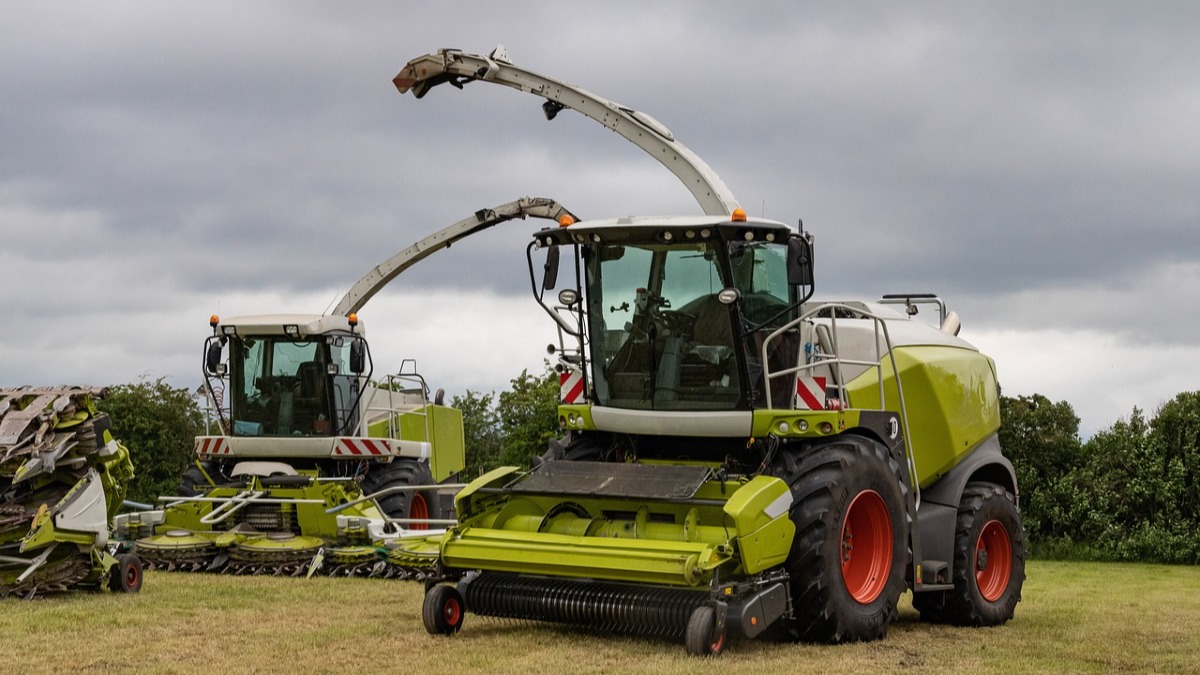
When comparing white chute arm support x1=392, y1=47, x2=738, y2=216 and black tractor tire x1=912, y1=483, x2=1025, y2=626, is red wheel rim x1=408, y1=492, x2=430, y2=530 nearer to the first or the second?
white chute arm support x1=392, y1=47, x2=738, y2=216

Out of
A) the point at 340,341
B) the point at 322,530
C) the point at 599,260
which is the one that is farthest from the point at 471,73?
Answer: the point at 599,260

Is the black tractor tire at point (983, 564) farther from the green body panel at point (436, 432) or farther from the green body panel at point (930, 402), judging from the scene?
the green body panel at point (436, 432)

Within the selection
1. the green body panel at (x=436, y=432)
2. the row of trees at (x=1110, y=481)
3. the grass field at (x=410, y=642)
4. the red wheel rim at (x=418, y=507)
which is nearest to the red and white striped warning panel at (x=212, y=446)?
the green body panel at (x=436, y=432)

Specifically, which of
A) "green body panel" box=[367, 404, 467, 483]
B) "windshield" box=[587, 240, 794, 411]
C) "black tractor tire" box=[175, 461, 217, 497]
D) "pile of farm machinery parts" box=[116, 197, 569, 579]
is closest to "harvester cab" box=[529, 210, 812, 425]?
"windshield" box=[587, 240, 794, 411]

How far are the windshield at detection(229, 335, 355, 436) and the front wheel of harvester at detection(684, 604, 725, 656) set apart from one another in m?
8.73

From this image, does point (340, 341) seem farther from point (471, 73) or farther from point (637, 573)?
point (637, 573)

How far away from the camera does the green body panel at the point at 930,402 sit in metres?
10.4

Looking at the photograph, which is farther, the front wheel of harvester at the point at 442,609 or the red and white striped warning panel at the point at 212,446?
the red and white striped warning panel at the point at 212,446

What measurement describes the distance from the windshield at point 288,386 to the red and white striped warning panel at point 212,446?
0.75 ft

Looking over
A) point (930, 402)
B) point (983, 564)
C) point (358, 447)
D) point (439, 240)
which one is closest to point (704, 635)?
point (930, 402)

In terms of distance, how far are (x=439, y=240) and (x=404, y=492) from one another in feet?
16.2

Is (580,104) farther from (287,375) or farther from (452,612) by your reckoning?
(452,612)

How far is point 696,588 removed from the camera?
8180mm

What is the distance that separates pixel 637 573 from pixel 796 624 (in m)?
1.17
